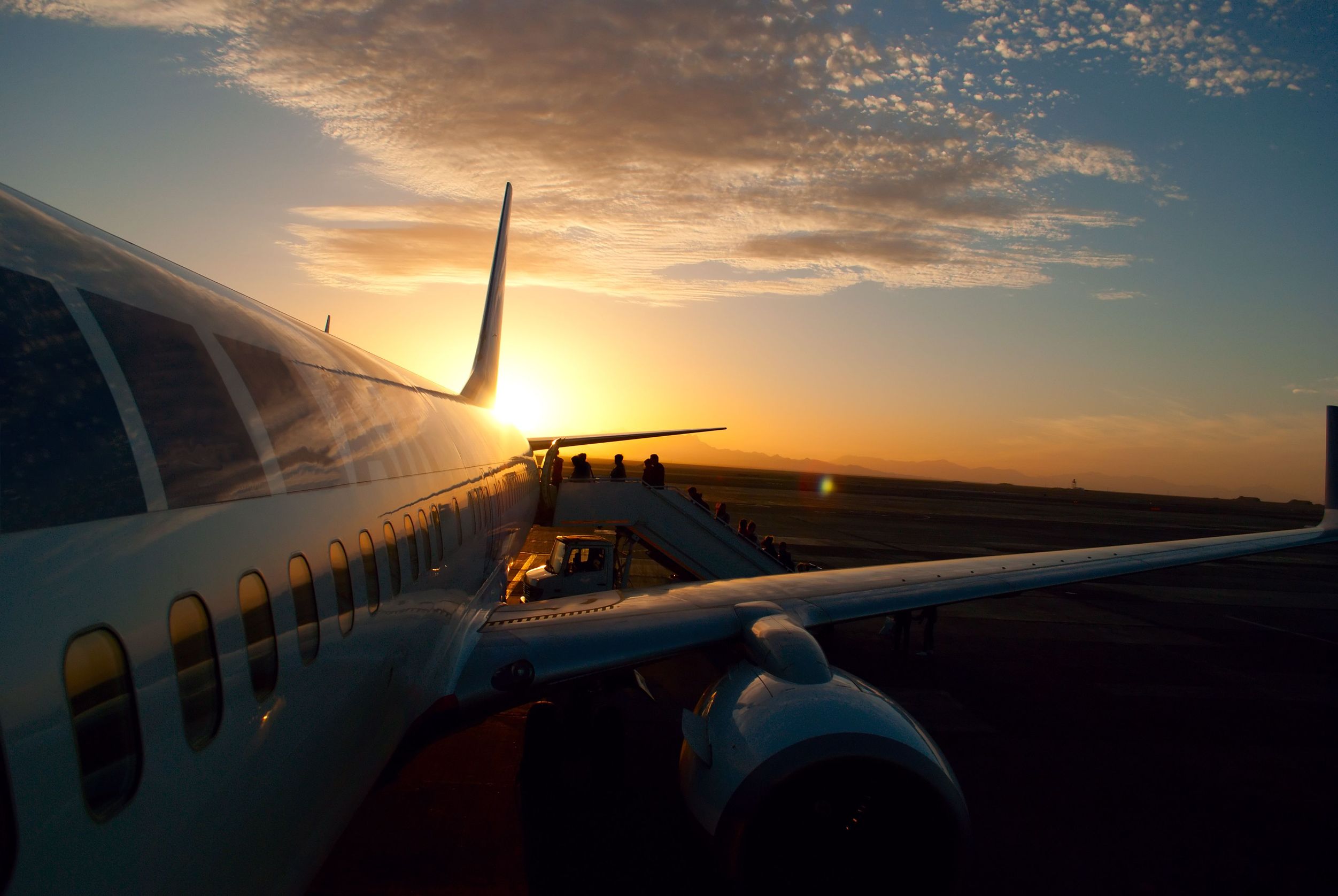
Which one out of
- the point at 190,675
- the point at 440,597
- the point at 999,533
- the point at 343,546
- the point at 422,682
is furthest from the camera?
the point at 999,533

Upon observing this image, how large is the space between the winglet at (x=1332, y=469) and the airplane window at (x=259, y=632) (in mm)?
13583

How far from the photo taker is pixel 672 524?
59.0ft

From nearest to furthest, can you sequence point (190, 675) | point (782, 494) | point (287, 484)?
point (190, 675)
point (287, 484)
point (782, 494)

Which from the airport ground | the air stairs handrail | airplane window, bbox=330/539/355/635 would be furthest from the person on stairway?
airplane window, bbox=330/539/355/635

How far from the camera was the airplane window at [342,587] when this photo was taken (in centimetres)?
430

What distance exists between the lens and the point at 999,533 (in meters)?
47.6

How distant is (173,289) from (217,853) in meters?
2.41

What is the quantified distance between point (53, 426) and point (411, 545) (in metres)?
3.75

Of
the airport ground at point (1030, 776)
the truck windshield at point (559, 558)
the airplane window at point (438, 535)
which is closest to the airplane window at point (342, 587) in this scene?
the airplane window at point (438, 535)

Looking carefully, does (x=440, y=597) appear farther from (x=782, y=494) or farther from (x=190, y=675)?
(x=782, y=494)

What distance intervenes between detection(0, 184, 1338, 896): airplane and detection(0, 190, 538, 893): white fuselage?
0.01m

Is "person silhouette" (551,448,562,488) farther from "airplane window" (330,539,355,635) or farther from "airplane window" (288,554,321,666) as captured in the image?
"airplane window" (288,554,321,666)

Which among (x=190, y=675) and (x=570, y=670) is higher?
(x=190, y=675)

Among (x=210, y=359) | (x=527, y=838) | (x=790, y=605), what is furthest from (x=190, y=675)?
(x=790, y=605)
